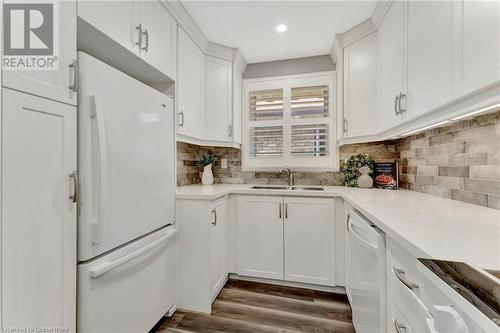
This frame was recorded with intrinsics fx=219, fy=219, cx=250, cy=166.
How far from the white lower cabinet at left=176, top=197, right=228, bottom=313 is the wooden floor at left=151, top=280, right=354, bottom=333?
0.38 feet

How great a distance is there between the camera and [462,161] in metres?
1.35

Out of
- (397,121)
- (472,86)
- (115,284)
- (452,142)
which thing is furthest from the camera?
(397,121)

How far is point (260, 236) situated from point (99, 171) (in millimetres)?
1584

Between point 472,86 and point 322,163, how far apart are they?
5.98ft

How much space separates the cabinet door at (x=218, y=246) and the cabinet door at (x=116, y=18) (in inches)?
51.3

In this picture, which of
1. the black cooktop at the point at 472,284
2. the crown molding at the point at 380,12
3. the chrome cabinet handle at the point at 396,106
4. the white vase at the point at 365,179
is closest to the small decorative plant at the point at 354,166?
the white vase at the point at 365,179

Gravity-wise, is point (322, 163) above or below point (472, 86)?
below

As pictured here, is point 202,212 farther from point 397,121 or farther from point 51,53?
point 397,121

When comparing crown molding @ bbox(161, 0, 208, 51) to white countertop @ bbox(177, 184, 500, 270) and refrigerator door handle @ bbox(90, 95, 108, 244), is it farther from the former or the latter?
white countertop @ bbox(177, 184, 500, 270)

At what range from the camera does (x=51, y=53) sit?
2.94 ft

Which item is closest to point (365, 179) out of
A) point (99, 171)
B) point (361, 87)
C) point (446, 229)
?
point (361, 87)

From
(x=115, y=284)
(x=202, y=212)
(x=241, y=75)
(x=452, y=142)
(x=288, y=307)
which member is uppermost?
(x=241, y=75)

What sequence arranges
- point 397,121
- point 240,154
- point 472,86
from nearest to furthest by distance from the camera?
point 472,86
point 397,121
point 240,154

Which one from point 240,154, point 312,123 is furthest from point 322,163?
point 240,154
